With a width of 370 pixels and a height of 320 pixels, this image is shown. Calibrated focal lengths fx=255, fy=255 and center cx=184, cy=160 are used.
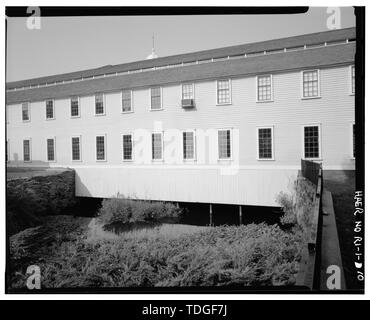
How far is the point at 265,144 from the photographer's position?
15.7ft

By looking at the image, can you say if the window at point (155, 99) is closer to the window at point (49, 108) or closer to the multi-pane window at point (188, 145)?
the multi-pane window at point (188, 145)

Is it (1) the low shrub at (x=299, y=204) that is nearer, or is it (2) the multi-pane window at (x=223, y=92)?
(1) the low shrub at (x=299, y=204)

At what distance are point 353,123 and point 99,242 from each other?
439cm

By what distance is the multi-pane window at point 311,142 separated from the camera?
4.31 meters

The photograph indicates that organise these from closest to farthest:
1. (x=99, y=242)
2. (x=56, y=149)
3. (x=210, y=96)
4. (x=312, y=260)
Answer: (x=312, y=260), (x=99, y=242), (x=56, y=149), (x=210, y=96)

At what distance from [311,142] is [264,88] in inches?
55.4

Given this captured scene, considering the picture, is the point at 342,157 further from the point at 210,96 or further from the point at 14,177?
the point at 14,177

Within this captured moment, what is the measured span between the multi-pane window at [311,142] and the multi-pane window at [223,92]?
1597mm

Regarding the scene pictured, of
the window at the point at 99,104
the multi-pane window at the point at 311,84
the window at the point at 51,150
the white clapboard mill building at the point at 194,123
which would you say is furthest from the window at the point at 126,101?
the multi-pane window at the point at 311,84

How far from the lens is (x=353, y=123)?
3.59m

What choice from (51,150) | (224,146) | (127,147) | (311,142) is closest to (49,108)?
(51,150)

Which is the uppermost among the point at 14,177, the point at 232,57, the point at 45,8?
the point at 45,8
